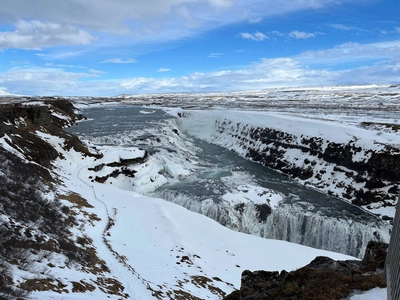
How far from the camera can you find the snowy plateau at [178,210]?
44.3 ft

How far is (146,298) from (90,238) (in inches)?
267

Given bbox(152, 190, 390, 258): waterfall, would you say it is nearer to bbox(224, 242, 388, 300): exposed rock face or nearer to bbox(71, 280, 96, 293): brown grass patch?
bbox(224, 242, 388, 300): exposed rock face

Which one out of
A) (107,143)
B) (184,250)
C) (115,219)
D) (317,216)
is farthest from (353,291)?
(107,143)

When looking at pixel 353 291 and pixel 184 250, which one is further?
pixel 184 250

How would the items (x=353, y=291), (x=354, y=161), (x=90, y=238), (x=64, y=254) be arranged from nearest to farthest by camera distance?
(x=353, y=291) < (x=64, y=254) < (x=90, y=238) < (x=354, y=161)

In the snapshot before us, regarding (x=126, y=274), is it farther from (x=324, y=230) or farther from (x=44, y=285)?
(x=324, y=230)

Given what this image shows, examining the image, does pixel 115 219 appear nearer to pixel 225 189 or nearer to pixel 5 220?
pixel 5 220

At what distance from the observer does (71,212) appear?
65.6 ft

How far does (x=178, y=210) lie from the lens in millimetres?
25266

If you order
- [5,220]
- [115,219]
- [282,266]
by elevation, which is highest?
[5,220]

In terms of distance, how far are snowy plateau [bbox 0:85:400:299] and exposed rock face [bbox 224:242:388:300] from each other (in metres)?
0.58

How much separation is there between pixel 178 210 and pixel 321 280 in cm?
1770

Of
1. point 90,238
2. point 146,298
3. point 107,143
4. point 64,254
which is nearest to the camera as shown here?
point 146,298

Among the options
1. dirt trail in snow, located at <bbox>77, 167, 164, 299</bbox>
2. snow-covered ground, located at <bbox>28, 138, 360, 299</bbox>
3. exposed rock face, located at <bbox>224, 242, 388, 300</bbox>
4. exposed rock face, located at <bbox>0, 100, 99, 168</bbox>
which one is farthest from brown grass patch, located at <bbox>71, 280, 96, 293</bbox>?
exposed rock face, located at <bbox>0, 100, 99, 168</bbox>
